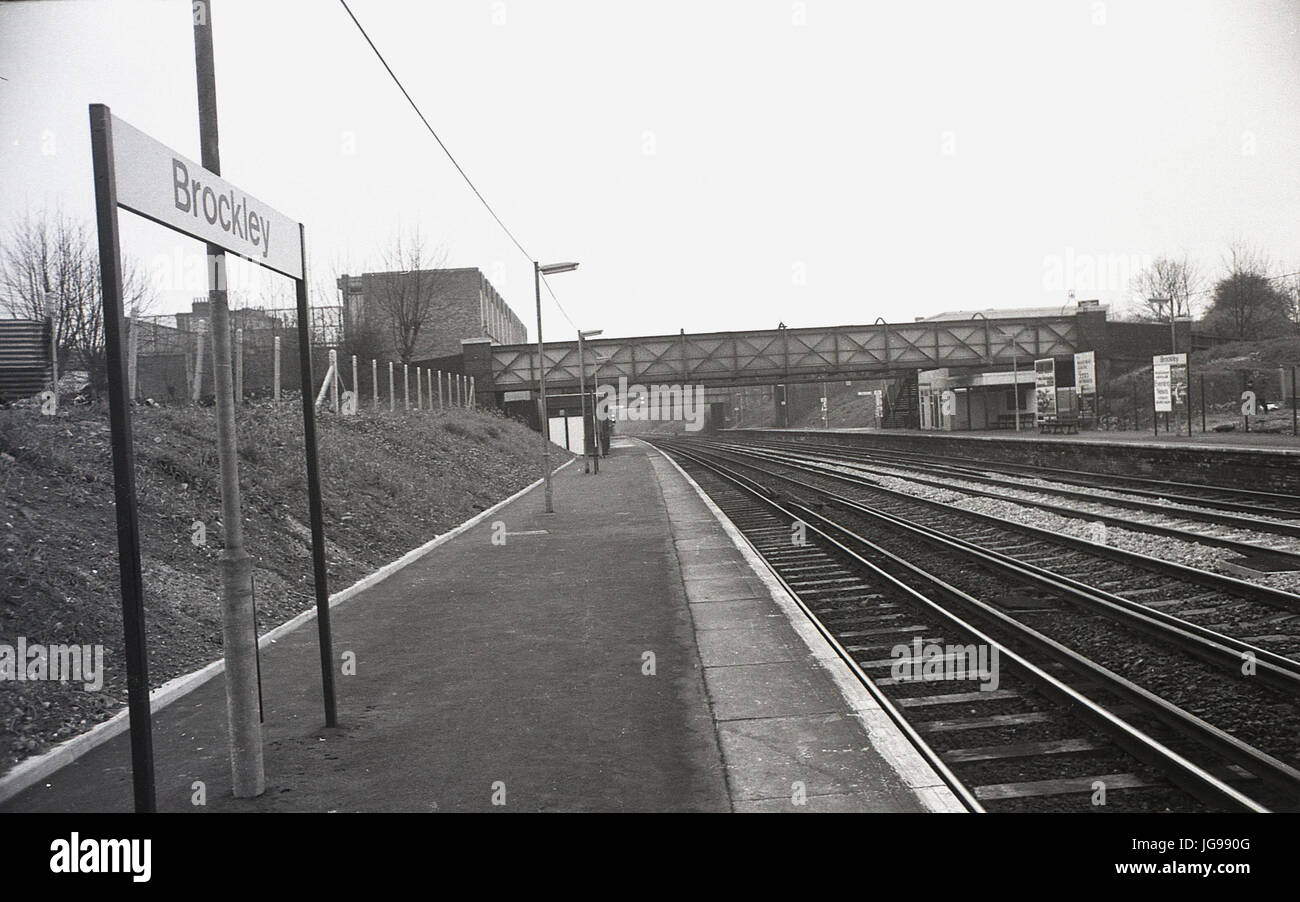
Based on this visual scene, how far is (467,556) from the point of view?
14.7 meters

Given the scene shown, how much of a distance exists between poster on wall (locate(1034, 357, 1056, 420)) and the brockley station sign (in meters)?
42.7

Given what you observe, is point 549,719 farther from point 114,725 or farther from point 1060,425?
point 1060,425

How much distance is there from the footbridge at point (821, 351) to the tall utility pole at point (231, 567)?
171 ft

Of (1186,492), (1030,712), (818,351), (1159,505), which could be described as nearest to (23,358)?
(1030,712)

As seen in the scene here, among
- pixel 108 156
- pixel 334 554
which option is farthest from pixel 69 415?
pixel 108 156

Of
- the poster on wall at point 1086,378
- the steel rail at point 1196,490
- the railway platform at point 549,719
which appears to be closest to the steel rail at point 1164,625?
the railway platform at point 549,719

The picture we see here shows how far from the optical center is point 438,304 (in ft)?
210

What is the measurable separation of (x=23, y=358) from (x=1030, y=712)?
13550mm

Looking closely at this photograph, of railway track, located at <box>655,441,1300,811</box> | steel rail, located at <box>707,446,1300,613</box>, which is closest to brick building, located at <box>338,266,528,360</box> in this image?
steel rail, located at <box>707,446,1300,613</box>

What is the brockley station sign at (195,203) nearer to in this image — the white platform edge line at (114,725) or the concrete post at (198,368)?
the white platform edge line at (114,725)

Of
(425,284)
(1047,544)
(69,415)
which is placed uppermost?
(425,284)

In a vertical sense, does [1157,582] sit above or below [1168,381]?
below
